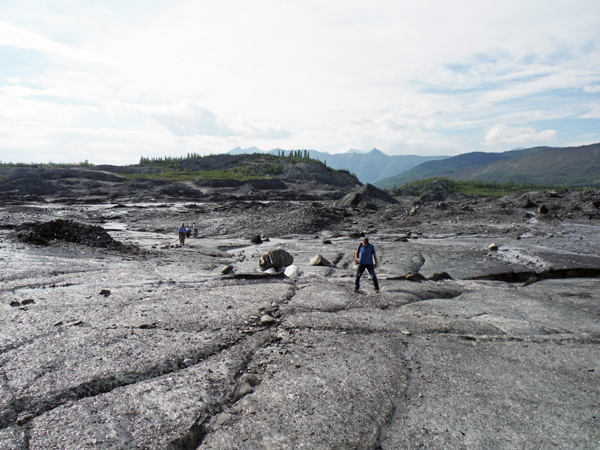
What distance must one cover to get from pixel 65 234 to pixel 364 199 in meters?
30.3

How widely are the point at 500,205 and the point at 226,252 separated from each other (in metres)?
26.9

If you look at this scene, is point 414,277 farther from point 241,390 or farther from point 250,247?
point 250,247

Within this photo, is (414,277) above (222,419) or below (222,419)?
below

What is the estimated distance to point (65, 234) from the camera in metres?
15.8

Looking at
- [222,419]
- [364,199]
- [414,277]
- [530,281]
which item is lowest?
[530,281]

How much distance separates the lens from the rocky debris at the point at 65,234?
14.8 metres

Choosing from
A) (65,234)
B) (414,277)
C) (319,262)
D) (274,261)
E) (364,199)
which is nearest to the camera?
(414,277)

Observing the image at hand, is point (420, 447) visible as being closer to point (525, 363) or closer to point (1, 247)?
point (525, 363)

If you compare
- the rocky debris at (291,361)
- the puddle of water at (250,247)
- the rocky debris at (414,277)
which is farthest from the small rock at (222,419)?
the puddle of water at (250,247)

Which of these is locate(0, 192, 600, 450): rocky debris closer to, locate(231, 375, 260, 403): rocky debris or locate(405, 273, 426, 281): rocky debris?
locate(231, 375, 260, 403): rocky debris

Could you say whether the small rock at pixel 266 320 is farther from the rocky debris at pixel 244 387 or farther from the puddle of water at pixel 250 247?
the puddle of water at pixel 250 247

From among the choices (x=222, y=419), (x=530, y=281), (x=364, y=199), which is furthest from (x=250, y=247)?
(x=364, y=199)

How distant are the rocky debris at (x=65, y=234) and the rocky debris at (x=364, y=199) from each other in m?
26.1

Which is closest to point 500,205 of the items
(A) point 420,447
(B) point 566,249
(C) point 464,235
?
(C) point 464,235
